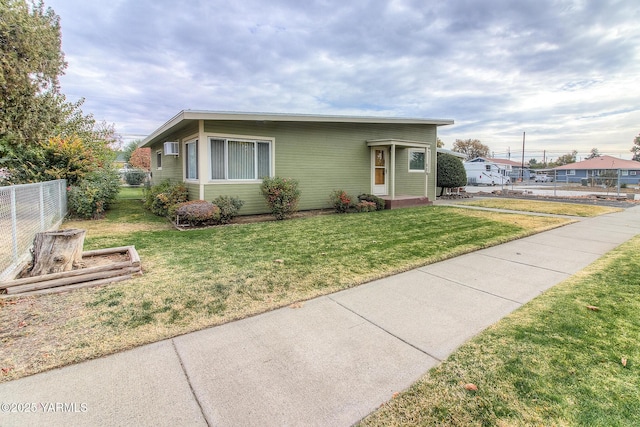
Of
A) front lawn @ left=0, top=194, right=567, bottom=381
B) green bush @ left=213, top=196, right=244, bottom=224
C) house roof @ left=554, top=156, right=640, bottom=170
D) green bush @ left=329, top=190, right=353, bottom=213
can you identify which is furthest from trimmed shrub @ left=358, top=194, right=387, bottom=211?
house roof @ left=554, top=156, right=640, bottom=170

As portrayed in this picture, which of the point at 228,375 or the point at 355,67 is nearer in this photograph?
the point at 228,375

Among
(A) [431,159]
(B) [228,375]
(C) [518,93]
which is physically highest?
(C) [518,93]

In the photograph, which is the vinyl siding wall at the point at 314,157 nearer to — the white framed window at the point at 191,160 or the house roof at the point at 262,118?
the white framed window at the point at 191,160

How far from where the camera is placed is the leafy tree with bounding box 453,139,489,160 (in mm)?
69250

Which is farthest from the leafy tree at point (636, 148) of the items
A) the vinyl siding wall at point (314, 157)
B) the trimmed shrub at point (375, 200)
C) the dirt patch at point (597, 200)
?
the trimmed shrub at point (375, 200)

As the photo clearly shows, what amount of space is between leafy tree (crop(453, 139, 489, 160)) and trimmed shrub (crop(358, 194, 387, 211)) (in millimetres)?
64981

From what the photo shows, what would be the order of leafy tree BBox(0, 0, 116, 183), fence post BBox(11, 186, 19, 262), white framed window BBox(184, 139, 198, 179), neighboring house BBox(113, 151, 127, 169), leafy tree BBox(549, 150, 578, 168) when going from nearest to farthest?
fence post BBox(11, 186, 19, 262) < leafy tree BBox(0, 0, 116, 183) < white framed window BBox(184, 139, 198, 179) < neighboring house BBox(113, 151, 127, 169) < leafy tree BBox(549, 150, 578, 168)

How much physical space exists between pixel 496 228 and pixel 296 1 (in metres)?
8.80

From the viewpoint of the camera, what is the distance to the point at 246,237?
7129 millimetres

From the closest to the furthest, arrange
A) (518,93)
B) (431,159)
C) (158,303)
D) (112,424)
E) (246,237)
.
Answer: (112,424) < (158,303) < (246,237) < (431,159) < (518,93)

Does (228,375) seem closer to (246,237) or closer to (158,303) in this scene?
(158,303)

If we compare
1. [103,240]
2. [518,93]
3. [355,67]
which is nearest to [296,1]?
[355,67]

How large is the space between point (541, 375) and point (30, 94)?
38.2 ft

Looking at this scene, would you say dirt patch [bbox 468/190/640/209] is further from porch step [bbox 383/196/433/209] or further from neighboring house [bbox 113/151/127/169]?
neighboring house [bbox 113/151/127/169]
